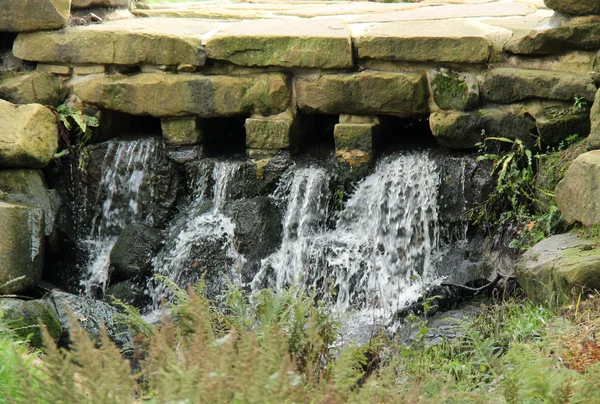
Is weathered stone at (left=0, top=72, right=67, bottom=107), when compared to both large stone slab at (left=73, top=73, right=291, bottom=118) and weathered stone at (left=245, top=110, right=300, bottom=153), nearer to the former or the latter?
large stone slab at (left=73, top=73, right=291, bottom=118)

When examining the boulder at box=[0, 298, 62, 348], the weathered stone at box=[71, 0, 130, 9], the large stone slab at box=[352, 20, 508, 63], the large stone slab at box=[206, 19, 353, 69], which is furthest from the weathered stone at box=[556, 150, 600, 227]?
the weathered stone at box=[71, 0, 130, 9]

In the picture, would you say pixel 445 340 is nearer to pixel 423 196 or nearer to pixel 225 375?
pixel 423 196

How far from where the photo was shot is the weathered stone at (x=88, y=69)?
22.8 feet

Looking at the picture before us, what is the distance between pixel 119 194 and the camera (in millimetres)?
7137

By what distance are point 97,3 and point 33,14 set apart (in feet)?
2.59

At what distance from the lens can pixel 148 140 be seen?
23.5ft

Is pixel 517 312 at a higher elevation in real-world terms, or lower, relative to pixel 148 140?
lower

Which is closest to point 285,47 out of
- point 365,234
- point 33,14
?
point 365,234

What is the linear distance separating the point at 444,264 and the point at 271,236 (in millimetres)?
1363

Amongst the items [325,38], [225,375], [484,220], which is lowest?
[484,220]

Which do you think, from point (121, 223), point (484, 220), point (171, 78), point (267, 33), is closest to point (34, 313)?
point (121, 223)

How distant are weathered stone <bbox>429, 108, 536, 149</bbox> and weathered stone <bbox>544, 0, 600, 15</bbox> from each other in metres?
0.79

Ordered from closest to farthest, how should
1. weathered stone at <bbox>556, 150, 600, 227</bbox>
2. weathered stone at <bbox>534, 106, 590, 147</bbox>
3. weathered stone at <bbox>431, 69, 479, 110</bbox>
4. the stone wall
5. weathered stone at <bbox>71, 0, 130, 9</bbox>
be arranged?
weathered stone at <bbox>556, 150, 600, 227</bbox> → weathered stone at <bbox>534, 106, 590, 147</bbox> → the stone wall → weathered stone at <bbox>431, 69, 479, 110</bbox> → weathered stone at <bbox>71, 0, 130, 9</bbox>

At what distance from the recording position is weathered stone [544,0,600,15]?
5.71 m
